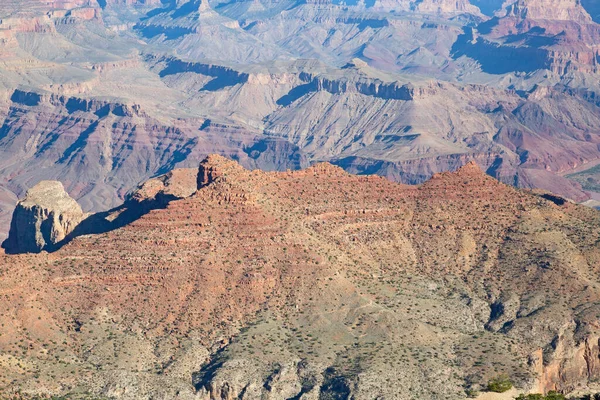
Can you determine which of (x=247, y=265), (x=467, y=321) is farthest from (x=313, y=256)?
(x=467, y=321)

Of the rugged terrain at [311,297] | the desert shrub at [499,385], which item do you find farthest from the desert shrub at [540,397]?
the rugged terrain at [311,297]

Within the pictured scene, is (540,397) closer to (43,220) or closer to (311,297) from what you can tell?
(311,297)

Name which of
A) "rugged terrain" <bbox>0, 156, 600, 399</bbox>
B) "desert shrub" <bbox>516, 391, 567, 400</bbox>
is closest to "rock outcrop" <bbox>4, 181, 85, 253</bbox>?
"rugged terrain" <bbox>0, 156, 600, 399</bbox>

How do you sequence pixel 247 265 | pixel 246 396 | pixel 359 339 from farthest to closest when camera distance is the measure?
pixel 247 265, pixel 359 339, pixel 246 396

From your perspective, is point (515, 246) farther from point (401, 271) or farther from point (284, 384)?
point (284, 384)

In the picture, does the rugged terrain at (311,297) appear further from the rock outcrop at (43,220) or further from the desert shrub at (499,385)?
the rock outcrop at (43,220)

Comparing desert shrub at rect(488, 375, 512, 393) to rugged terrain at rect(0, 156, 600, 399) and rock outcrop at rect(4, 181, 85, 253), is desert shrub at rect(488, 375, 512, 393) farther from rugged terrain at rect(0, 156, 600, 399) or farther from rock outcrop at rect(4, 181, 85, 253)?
rock outcrop at rect(4, 181, 85, 253)
